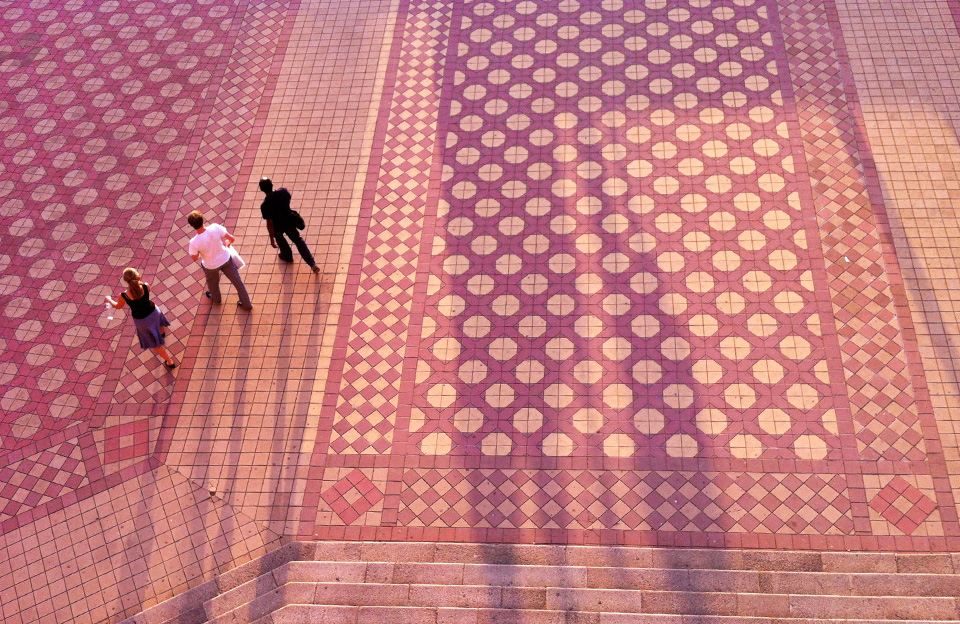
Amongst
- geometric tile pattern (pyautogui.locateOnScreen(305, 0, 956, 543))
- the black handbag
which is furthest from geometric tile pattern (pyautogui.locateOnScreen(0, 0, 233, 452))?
geometric tile pattern (pyautogui.locateOnScreen(305, 0, 956, 543))

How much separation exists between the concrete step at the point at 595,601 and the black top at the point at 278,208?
400cm

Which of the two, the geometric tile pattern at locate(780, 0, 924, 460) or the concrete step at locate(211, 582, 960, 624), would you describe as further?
the geometric tile pattern at locate(780, 0, 924, 460)

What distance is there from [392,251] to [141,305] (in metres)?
2.93

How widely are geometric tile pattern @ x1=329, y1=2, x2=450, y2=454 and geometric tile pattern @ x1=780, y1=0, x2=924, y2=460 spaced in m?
4.80

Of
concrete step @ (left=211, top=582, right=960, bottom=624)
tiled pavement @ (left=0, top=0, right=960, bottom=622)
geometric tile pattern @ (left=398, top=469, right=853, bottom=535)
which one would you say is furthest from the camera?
tiled pavement @ (left=0, top=0, right=960, bottom=622)

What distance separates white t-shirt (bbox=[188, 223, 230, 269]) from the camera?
9.53 meters

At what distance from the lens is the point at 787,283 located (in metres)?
9.99

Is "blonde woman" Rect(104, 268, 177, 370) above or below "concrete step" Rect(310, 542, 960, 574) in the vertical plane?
above

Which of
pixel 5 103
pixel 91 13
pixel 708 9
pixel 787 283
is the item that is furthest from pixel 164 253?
pixel 708 9

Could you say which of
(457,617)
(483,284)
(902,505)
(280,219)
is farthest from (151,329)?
(902,505)

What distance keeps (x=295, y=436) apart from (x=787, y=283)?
569 cm

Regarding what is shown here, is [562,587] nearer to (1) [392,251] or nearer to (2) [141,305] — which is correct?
(1) [392,251]

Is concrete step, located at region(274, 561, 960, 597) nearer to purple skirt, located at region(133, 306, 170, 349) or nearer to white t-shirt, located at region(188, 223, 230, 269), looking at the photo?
purple skirt, located at region(133, 306, 170, 349)

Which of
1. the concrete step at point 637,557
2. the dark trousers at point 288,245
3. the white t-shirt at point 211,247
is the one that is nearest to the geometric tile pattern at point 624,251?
the concrete step at point 637,557
